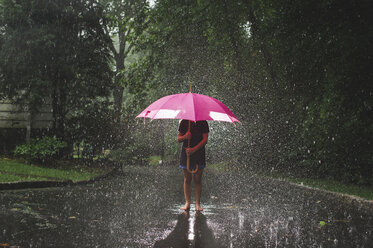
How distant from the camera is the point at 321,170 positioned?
16297mm

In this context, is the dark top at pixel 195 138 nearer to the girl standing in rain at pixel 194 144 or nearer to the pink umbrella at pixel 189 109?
the girl standing in rain at pixel 194 144

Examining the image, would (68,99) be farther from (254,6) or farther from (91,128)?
(254,6)

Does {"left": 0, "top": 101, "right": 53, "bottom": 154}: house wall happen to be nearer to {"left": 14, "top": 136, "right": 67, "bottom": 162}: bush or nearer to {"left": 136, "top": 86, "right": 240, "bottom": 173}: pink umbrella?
{"left": 14, "top": 136, "right": 67, "bottom": 162}: bush

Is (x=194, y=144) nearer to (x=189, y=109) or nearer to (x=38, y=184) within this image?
(x=189, y=109)

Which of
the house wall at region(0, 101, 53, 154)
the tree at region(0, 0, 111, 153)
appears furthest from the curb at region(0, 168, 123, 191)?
the house wall at region(0, 101, 53, 154)

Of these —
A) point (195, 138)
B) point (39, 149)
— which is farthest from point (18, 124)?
point (195, 138)

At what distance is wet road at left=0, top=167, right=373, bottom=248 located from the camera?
5.82 metres

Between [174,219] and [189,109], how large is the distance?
75.0 inches

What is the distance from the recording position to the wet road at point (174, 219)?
5.82 metres

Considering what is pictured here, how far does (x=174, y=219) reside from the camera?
7.36 metres

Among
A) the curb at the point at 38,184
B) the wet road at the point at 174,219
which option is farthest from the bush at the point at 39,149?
the wet road at the point at 174,219

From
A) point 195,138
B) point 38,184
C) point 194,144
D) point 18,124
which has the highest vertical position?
point 18,124

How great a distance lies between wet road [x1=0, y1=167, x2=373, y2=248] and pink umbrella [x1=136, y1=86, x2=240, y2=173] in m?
1.42

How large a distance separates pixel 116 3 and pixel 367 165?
1039 inches
